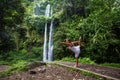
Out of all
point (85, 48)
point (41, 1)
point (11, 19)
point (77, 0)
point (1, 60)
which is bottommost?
point (1, 60)

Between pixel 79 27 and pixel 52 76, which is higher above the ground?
pixel 79 27

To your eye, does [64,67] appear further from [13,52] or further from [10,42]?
[13,52]

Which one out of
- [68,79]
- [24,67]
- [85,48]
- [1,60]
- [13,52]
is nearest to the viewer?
[68,79]

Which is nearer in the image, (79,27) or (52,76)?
(52,76)

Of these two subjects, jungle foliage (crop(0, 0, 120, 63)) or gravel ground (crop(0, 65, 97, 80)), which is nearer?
gravel ground (crop(0, 65, 97, 80))

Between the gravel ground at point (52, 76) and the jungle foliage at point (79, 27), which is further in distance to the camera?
the jungle foliage at point (79, 27)

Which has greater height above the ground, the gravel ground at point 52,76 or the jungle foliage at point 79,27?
the jungle foliage at point 79,27

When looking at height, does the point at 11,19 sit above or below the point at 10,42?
above

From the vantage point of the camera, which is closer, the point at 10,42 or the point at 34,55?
the point at 10,42

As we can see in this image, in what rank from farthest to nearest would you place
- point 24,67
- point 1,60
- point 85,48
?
point 1,60
point 85,48
point 24,67

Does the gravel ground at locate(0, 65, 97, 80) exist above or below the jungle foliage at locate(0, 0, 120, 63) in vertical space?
below

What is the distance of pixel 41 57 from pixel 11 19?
21.5 feet

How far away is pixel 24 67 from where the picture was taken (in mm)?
9219

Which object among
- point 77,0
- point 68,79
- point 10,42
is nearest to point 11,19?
point 10,42
